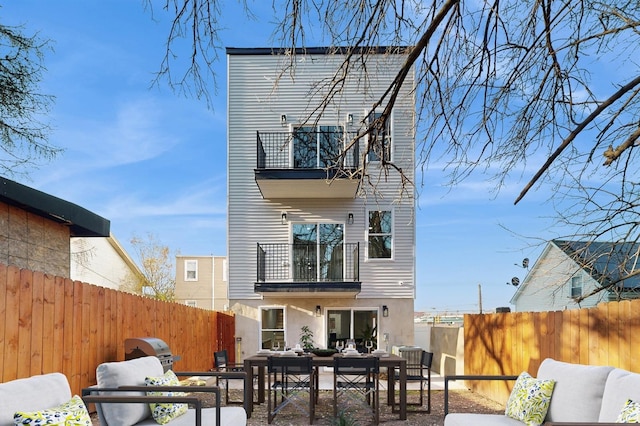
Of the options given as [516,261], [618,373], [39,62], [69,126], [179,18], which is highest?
[39,62]

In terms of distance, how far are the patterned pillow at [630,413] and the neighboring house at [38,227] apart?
289 inches

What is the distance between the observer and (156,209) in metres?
22.9

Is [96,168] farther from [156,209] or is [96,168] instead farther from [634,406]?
[634,406]

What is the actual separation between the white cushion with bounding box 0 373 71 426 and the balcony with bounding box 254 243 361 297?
10.2m

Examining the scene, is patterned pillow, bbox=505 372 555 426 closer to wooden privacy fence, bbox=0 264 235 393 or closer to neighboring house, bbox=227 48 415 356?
wooden privacy fence, bbox=0 264 235 393

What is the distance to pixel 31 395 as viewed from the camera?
364cm

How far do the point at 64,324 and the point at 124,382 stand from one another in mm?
1295

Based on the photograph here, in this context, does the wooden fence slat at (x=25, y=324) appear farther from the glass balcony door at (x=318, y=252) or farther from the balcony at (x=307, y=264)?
the glass balcony door at (x=318, y=252)

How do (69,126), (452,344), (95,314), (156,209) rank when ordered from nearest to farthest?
(95,314)
(69,126)
(452,344)
(156,209)

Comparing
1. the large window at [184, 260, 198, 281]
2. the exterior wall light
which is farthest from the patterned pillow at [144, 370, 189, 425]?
the large window at [184, 260, 198, 281]

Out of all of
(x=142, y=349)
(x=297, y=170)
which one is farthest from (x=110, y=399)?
(x=297, y=170)

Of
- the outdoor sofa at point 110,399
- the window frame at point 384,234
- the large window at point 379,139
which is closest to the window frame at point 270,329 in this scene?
the window frame at point 384,234

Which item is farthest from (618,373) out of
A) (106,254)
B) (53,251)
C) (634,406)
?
(106,254)

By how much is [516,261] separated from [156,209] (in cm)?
1844
